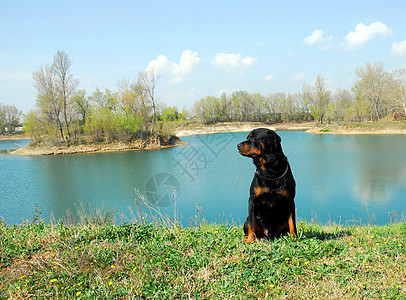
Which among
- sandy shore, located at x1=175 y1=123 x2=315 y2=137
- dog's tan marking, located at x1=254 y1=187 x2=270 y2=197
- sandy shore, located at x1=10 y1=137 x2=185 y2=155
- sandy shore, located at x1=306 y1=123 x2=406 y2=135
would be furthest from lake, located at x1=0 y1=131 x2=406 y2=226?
sandy shore, located at x1=175 y1=123 x2=315 y2=137

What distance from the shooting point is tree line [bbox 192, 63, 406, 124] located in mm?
45938

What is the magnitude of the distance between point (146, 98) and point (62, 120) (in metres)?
11.3

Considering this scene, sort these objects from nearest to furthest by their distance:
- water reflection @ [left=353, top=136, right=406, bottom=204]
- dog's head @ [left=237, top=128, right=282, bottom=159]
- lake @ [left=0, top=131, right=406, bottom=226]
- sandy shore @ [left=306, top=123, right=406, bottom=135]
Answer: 1. dog's head @ [left=237, top=128, right=282, bottom=159]
2. lake @ [left=0, top=131, right=406, bottom=226]
3. water reflection @ [left=353, top=136, right=406, bottom=204]
4. sandy shore @ [left=306, top=123, right=406, bottom=135]

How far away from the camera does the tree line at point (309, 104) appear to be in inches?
1809

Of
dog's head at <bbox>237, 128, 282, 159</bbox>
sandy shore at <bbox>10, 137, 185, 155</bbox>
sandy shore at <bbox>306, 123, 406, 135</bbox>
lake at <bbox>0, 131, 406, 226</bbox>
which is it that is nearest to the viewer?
dog's head at <bbox>237, 128, 282, 159</bbox>

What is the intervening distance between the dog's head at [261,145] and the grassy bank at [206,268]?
100 centimetres

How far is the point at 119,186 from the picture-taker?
1441 centimetres

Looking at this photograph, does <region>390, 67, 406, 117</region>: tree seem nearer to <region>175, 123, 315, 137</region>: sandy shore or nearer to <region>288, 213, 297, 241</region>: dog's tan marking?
<region>175, 123, 315, 137</region>: sandy shore

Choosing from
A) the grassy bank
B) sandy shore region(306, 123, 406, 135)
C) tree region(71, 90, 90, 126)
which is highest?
tree region(71, 90, 90, 126)

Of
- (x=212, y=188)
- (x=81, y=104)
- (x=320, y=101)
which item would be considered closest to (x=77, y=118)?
(x=81, y=104)

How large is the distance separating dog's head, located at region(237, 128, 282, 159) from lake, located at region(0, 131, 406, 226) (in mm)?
4422

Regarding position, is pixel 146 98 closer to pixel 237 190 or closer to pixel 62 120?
pixel 62 120

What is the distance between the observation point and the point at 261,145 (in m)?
2.90

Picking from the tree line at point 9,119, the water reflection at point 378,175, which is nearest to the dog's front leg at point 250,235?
the water reflection at point 378,175
